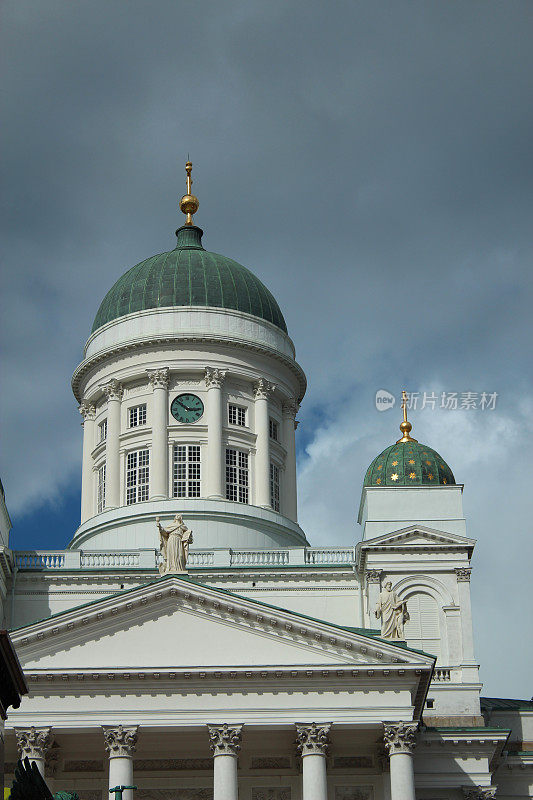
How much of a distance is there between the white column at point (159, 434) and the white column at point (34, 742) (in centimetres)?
1956

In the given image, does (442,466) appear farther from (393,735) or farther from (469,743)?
(393,735)

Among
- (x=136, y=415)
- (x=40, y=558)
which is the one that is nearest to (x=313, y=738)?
(x=40, y=558)

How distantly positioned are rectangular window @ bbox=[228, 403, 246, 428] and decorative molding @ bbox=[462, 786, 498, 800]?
22.5m

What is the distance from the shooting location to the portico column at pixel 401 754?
4741cm

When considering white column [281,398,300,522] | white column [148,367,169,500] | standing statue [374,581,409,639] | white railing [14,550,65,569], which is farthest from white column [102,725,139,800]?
white column [281,398,300,522]

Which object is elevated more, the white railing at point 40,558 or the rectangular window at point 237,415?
the rectangular window at point 237,415

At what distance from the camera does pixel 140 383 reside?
7044 centimetres

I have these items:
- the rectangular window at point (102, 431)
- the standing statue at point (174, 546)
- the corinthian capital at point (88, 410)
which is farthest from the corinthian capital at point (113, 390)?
the standing statue at point (174, 546)

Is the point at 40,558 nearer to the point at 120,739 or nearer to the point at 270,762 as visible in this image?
the point at 120,739

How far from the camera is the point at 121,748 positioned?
47.8m

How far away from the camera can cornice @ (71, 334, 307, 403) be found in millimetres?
69812

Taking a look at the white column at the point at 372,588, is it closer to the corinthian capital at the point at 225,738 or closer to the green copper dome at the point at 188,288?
the corinthian capital at the point at 225,738

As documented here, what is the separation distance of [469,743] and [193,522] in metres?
17.0

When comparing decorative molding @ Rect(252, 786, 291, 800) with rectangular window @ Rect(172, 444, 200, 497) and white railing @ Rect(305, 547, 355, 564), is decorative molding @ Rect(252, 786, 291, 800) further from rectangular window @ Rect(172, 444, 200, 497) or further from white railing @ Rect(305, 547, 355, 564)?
rectangular window @ Rect(172, 444, 200, 497)
